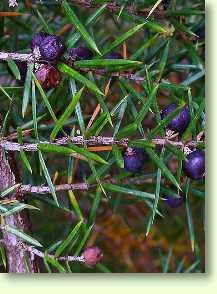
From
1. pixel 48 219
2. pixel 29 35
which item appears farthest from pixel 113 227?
pixel 29 35

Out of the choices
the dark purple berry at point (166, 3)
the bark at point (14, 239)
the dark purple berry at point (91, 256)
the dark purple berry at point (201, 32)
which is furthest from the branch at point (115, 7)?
the dark purple berry at point (91, 256)

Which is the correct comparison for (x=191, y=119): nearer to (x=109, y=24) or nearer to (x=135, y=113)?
(x=135, y=113)

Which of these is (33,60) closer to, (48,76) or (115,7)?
(48,76)

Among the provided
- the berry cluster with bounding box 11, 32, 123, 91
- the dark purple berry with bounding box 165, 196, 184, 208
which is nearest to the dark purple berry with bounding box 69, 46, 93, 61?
the berry cluster with bounding box 11, 32, 123, 91

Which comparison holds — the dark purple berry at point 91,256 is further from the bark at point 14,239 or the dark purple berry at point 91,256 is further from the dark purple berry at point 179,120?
the dark purple berry at point 179,120

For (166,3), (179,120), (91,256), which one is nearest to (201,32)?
(166,3)
